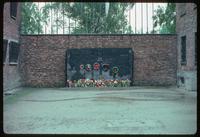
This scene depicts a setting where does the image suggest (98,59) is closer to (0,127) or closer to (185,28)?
(185,28)

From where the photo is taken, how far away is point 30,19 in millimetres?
37625

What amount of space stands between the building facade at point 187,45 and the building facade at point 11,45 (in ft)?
30.3

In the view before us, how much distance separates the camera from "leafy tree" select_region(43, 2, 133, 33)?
1332 inches

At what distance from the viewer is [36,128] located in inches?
279

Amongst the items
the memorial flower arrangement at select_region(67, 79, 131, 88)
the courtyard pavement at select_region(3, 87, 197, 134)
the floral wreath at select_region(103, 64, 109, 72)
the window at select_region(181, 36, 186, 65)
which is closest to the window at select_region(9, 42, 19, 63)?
the memorial flower arrangement at select_region(67, 79, 131, 88)

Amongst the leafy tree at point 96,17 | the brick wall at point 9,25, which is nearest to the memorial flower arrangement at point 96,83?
the brick wall at point 9,25

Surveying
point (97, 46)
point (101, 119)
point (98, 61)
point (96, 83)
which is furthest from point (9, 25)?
point (101, 119)

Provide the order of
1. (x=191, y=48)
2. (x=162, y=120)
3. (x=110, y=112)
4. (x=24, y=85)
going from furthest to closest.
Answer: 1. (x=24, y=85)
2. (x=191, y=48)
3. (x=110, y=112)
4. (x=162, y=120)

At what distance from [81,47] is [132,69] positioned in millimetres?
3451

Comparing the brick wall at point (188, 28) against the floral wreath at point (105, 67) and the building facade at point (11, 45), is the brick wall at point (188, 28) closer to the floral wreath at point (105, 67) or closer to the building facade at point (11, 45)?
the floral wreath at point (105, 67)

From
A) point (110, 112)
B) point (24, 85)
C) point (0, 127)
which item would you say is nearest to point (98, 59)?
point (24, 85)

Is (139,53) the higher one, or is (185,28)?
(185,28)

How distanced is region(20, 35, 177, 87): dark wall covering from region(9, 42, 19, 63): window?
134 cm

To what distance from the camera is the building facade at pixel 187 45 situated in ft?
54.2
